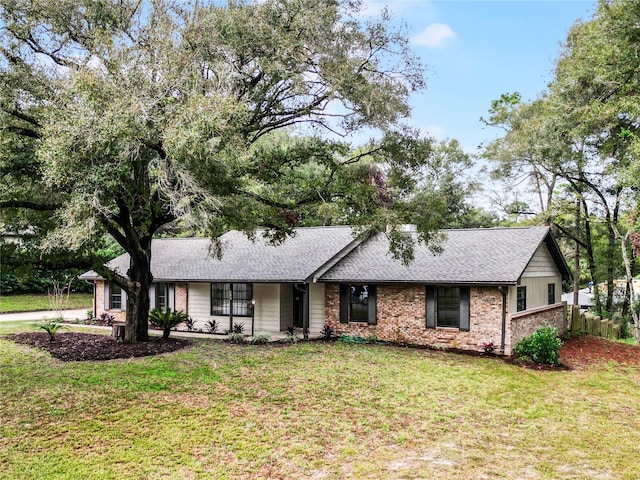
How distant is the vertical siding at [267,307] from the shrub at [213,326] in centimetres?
164

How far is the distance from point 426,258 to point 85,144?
37.9ft

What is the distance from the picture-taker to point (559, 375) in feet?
39.3

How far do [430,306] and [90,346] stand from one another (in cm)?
1073

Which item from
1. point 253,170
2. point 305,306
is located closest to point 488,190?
point 305,306

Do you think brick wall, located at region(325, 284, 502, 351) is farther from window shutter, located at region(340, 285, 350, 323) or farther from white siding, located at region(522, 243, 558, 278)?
white siding, located at region(522, 243, 558, 278)

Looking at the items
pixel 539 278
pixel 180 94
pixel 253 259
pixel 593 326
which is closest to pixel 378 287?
pixel 253 259

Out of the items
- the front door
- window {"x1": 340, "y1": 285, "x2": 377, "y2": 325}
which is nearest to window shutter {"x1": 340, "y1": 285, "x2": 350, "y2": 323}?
window {"x1": 340, "y1": 285, "x2": 377, "y2": 325}

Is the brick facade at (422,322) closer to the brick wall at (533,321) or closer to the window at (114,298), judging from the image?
the brick wall at (533,321)

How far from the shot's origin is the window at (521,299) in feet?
50.0

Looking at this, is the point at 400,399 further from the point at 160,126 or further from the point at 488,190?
the point at 488,190

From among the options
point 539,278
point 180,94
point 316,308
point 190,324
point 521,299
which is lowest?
point 190,324

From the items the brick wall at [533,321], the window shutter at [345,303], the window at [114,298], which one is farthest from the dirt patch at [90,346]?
the brick wall at [533,321]

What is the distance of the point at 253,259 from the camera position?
1912 cm

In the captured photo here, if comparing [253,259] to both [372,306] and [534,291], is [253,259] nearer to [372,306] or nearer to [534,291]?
[372,306]
